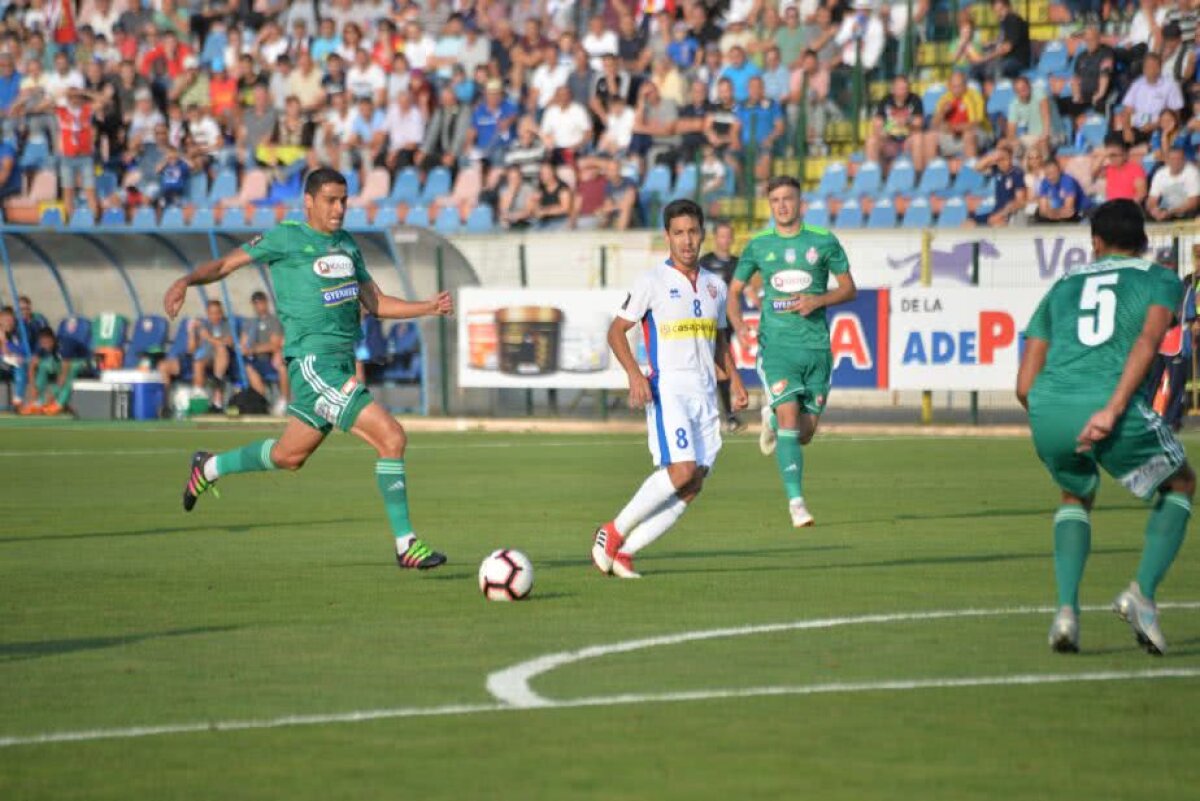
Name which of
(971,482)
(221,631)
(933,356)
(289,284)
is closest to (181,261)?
(933,356)

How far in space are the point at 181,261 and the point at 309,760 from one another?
2667 cm

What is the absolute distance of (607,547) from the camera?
11680mm

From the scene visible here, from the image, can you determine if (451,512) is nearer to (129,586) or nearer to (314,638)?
(129,586)

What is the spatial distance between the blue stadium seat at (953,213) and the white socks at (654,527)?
54.6ft

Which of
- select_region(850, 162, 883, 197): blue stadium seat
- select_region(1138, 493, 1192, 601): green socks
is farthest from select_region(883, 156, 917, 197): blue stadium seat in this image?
select_region(1138, 493, 1192, 601): green socks

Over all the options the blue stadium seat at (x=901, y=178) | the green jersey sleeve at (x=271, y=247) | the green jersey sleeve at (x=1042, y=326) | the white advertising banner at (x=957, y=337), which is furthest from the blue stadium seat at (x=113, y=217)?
the green jersey sleeve at (x=1042, y=326)

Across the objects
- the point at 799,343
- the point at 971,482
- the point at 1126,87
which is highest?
the point at 1126,87

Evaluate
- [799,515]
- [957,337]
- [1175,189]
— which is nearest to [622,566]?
[799,515]

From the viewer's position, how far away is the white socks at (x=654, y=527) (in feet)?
38.3

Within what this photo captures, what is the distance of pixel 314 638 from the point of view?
30.7ft

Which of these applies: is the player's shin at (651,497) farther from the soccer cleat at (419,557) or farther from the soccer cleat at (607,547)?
the soccer cleat at (419,557)

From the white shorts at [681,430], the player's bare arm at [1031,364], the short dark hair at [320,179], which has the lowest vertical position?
the white shorts at [681,430]

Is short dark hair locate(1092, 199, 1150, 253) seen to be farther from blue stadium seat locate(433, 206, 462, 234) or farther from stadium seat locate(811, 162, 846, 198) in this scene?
blue stadium seat locate(433, 206, 462, 234)

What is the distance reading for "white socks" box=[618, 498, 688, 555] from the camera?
38.3 ft
